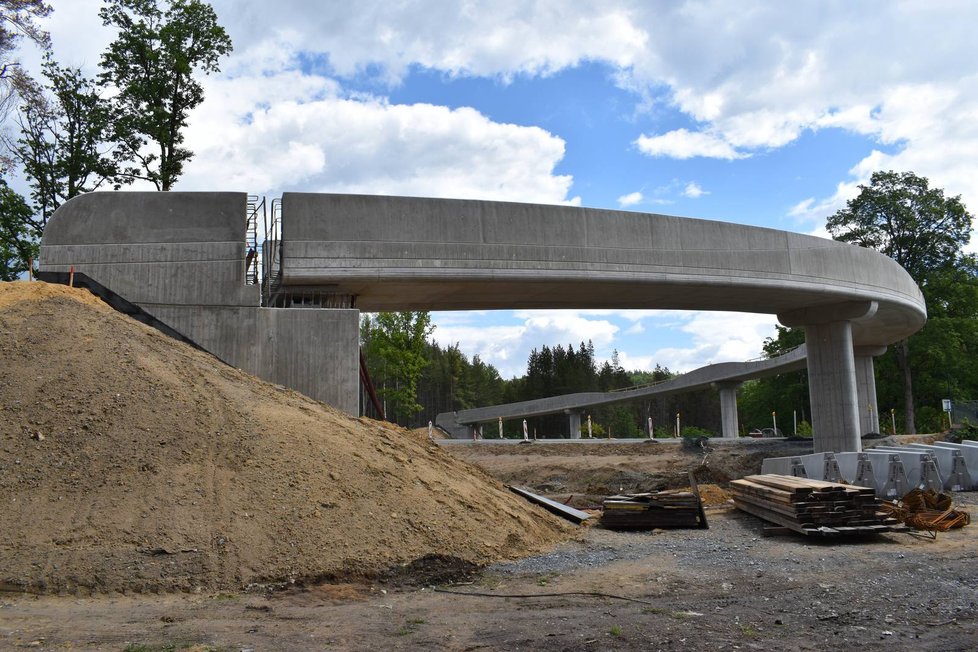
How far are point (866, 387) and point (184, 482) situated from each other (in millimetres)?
30905

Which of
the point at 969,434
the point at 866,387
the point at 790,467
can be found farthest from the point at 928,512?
the point at 866,387

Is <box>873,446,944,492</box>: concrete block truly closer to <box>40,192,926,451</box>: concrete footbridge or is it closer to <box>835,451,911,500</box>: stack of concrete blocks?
<box>835,451,911,500</box>: stack of concrete blocks

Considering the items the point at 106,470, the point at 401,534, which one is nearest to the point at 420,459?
the point at 401,534

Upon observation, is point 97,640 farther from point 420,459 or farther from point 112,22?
point 112,22

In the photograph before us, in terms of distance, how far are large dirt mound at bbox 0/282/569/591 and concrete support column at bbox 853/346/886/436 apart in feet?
82.7

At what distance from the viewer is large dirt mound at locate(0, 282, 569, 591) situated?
7.80m

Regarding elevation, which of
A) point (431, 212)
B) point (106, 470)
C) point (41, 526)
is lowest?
point (41, 526)

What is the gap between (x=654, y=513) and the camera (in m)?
12.6

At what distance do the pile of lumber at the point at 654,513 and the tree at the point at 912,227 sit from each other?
113 ft

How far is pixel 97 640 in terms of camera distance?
5953 millimetres

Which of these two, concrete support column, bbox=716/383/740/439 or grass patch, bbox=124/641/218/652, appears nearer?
grass patch, bbox=124/641/218/652

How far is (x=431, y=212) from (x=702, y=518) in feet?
25.8

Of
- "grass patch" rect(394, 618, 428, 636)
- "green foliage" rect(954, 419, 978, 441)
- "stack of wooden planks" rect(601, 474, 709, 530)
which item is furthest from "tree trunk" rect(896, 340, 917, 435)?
"grass patch" rect(394, 618, 428, 636)

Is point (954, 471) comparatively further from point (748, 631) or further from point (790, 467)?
point (748, 631)
